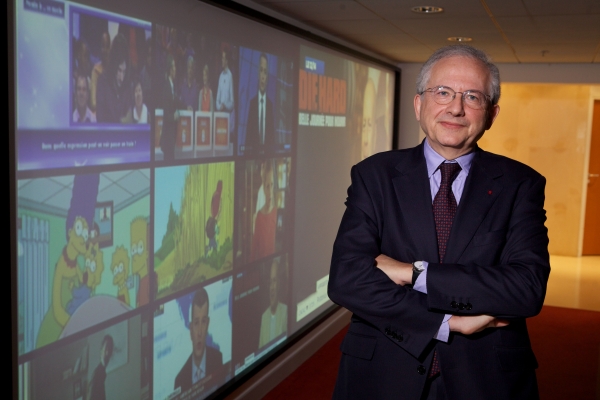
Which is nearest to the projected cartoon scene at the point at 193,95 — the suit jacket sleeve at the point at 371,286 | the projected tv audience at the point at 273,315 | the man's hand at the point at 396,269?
the projected tv audience at the point at 273,315

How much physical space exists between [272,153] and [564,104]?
7078 millimetres

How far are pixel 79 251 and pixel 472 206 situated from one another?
160 centimetres

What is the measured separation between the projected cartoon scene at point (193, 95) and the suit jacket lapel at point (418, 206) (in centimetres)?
163

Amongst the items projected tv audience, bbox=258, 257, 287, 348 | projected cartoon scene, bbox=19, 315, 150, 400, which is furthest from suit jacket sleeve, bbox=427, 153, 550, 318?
projected tv audience, bbox=258, 257, 287, 348

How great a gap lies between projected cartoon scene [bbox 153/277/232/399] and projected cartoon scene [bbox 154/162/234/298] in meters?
0.11

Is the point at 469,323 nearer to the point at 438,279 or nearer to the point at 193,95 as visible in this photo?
the point at 438,279

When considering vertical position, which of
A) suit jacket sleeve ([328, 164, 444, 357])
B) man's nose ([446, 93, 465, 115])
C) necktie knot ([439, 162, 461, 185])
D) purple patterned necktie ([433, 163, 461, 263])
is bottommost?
suit jacket sleeve ([328, 164, 444, 357])

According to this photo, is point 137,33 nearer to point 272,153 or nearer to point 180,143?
point 180,143

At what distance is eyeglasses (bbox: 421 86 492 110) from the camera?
5.64ft


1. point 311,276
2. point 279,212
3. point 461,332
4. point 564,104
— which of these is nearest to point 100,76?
point 461,332

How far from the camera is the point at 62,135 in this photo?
2426mm

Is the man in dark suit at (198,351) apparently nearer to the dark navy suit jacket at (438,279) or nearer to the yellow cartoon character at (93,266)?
the yellow cartoon character at (93,266)

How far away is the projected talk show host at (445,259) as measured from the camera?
5.47ft

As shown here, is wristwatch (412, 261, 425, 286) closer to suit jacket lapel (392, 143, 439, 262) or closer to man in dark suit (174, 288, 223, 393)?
suit jacket lapel (392, 143, 439, 262)
